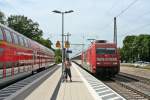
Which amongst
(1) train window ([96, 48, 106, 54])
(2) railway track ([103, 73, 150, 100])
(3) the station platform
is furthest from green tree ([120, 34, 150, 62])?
(3) the station platform

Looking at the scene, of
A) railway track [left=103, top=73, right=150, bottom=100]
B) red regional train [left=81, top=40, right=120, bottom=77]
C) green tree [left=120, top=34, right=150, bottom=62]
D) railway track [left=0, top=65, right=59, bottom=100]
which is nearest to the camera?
railway track [left=0, top=65, right=59, bottom=100]

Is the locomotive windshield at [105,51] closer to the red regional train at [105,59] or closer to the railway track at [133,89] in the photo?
the red regional train at [105,59]

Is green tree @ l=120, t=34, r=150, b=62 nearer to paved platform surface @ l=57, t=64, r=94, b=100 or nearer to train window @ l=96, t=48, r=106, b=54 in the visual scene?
train window @ l=96, t=48, r=106, b=54

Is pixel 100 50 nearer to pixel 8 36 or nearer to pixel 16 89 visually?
pixel 8 36

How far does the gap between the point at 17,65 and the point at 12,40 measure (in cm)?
198

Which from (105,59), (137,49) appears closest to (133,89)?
(105,59)

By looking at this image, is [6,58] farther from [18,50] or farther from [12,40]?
[18,50]

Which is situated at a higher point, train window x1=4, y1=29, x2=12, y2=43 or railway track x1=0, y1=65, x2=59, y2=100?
train window x1=4, y1=29, x2=12, y2=43

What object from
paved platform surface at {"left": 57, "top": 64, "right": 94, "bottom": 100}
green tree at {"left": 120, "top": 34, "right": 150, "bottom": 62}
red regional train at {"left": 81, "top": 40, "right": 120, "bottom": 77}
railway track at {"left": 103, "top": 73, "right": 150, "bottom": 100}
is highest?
green tree at {"left": 120, "top": 34, "right": 150, "bottom": 62}

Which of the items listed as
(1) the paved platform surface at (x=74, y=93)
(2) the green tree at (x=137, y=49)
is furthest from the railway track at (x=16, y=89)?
(2) the green tree at (x=137, y=49)

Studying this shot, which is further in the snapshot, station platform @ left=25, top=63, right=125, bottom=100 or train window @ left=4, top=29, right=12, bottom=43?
train window @ left=4, top=29, right=12, bottom=43

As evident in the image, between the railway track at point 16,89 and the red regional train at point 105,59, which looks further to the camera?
the red regional train at point 105,59

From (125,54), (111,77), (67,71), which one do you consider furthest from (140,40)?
(67,71)

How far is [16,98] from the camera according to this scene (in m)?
16.5
